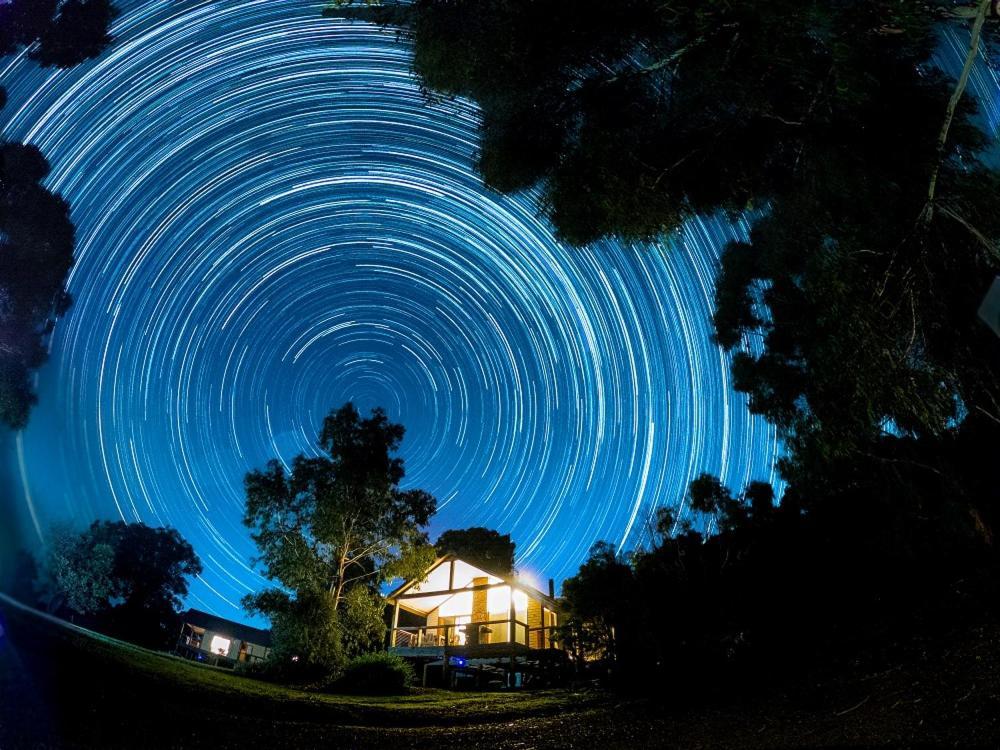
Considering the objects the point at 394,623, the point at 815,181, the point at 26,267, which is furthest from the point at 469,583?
the point at 26,267

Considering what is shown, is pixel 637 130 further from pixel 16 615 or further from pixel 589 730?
pixel 16 615

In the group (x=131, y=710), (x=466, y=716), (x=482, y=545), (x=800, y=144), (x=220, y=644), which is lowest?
(x=466, y=716)

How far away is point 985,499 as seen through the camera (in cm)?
1316

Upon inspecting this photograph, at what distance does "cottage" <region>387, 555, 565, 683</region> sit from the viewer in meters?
19.8

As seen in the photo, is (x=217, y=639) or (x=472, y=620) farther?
(x=217, y=639)

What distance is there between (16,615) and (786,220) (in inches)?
521

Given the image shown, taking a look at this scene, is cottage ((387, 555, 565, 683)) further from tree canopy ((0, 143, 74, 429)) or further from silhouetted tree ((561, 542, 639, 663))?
tree canopy ((0, 143, 74, 429))

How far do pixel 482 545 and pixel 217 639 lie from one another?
24.3 metres

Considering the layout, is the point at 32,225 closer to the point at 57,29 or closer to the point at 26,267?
the point at 26,267

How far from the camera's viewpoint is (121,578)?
1822 inches

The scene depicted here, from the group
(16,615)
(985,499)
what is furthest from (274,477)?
(985,499)

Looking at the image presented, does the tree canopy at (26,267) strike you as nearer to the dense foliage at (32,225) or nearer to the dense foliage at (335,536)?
the dense foliage at (32,225)

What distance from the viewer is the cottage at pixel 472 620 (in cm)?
1980

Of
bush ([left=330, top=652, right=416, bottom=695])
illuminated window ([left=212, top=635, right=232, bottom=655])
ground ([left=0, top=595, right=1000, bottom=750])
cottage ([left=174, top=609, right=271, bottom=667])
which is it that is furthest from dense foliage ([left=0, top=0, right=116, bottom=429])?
illuminated window ([left=212, top=635, right=232, bottom=655])
